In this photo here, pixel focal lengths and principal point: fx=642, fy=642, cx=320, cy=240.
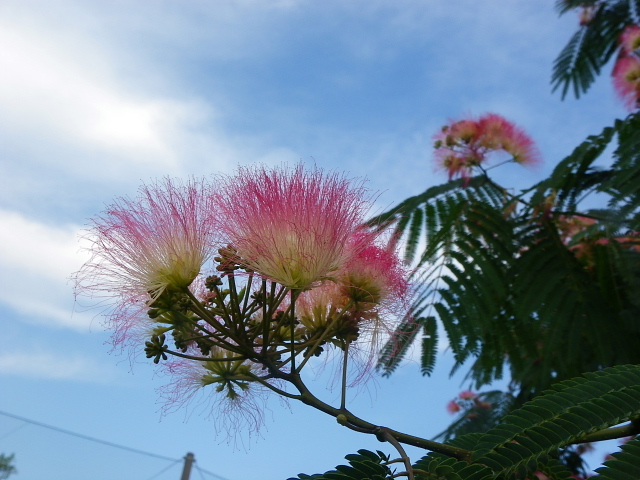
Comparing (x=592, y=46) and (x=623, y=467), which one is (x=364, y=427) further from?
(x=592, y=46)

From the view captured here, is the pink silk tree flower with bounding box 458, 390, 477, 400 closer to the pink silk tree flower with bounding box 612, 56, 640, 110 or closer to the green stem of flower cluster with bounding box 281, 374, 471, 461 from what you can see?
the pink silk tree flower with bounding box 612, 56, 640, 110

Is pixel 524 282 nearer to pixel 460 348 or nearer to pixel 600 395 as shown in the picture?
pixel 460 348

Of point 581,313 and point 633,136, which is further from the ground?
point 633,136

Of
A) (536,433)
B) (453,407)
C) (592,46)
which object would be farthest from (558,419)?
(592,46)

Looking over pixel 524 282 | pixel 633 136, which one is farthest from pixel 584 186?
pixel 524 282

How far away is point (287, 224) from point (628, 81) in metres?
3.66

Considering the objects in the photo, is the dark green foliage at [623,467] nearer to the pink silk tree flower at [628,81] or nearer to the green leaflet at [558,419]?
the green leaflet at [558,419]

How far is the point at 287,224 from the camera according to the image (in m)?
1.70

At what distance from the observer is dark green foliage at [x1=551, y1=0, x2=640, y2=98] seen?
6707mm

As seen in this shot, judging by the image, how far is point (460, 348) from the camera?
3125 mm

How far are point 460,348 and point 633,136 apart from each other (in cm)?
138

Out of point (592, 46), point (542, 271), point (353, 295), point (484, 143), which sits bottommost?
point (353, 295)

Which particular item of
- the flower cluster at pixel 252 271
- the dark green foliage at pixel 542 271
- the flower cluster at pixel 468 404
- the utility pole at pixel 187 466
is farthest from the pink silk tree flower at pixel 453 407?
the flower cluster at pixel 252 271

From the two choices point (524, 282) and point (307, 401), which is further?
point (524, 282)
